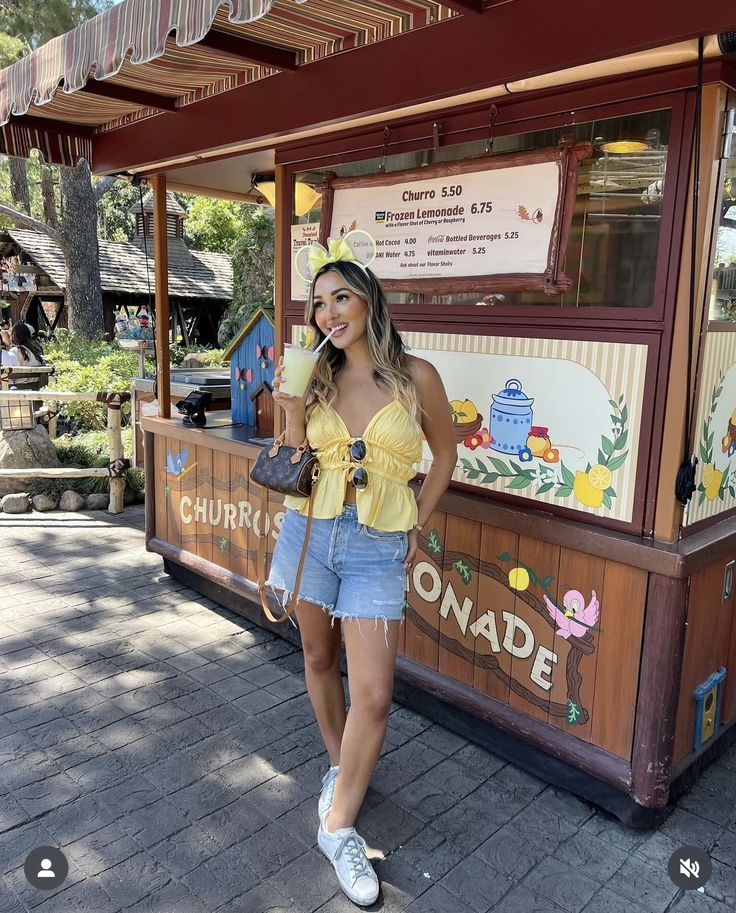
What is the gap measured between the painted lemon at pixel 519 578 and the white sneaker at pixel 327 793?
96cm

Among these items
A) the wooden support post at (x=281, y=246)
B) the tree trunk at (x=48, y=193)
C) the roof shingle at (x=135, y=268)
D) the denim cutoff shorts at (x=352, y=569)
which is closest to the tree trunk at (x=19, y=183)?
the roof shingle at (x=135, y=268)

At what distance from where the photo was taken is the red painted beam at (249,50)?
9.28 ft

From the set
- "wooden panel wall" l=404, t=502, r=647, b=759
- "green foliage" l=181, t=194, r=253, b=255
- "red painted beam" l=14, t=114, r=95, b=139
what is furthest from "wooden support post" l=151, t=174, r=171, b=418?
"green foliage" l=181, t=194, r=253, b=255

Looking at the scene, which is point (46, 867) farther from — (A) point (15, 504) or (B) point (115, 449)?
(A) point (15, 504)

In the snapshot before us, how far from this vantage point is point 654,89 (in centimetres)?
230

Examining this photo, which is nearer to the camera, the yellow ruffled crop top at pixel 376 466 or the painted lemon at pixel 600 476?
the yellow ruffled crop top at pixel 376 466

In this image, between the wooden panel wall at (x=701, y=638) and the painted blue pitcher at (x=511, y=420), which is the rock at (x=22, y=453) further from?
the wooden panel wall at (x=701, y=638)

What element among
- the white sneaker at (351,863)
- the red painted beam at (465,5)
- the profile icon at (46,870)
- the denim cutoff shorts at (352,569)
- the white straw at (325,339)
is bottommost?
the profile icon at (46,870)

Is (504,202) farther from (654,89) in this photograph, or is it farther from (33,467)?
(33,467)

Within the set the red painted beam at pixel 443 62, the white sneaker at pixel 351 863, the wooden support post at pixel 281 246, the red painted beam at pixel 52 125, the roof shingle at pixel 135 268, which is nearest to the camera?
the red painted beam at pixel 443 62

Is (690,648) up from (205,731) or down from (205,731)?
up

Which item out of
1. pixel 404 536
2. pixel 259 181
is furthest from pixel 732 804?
pixel 259 181

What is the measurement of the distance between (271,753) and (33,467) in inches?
201

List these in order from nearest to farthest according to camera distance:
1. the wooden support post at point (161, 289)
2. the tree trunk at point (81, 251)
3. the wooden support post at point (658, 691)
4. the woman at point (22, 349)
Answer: the wooden support post at point (658, 691) < the wooden support post at point (161, 289) < the woman at point (22, 349) < the tree trunk at point (81, 251)
